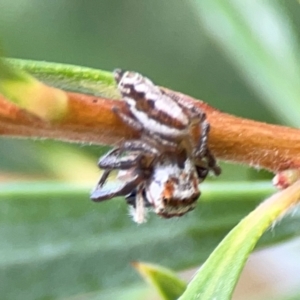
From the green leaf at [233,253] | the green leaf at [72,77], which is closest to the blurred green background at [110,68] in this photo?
the green leaf at [72,77]

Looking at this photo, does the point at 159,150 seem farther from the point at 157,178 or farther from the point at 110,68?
the point at 110,68

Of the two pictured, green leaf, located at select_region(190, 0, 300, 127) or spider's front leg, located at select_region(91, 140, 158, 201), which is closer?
spider's front leg, located at select_region(91, 140, 158, 201)

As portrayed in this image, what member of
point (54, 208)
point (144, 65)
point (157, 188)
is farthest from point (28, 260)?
point (144, 65)

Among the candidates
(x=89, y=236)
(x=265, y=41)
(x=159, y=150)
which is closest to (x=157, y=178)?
(x=159, y=150)

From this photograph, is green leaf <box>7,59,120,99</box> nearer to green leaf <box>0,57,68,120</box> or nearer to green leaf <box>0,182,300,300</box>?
green leaf <box>0,57,68,120</box>

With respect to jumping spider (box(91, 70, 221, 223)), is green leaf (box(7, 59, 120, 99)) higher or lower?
higher

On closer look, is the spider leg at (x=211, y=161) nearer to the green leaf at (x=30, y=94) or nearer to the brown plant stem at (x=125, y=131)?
the brown plant stem at (x=125, y=131)

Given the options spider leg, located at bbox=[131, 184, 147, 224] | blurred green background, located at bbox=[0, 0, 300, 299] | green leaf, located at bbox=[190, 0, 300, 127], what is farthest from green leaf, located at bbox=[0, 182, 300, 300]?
spider leg, located at bbox=[131, 184, 147, 224]
